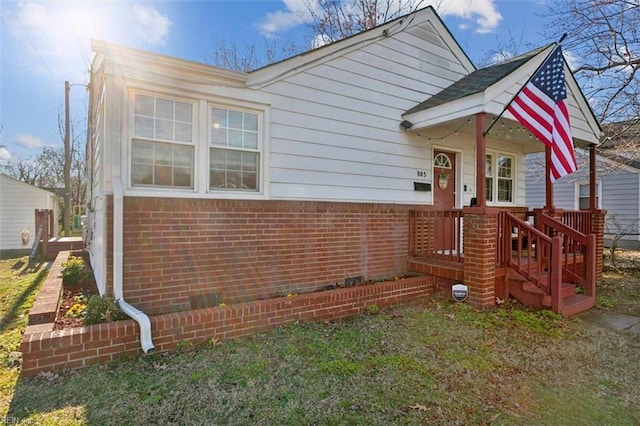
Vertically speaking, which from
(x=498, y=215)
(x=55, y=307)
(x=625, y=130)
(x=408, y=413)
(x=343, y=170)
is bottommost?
(x=408, y=413)

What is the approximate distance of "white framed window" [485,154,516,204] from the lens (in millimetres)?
8273

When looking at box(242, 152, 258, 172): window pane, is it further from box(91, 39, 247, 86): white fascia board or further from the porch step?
the porch step

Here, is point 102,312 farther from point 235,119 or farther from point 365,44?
point 365,44

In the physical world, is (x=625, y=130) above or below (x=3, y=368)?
above

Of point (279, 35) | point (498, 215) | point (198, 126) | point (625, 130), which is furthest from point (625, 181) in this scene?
point (198, 126)

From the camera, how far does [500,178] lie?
27.9 ft

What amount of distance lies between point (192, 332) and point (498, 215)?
4817mm

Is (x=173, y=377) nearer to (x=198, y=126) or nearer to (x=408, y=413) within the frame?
(x=408, y=413)

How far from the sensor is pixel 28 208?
14781 millimetres

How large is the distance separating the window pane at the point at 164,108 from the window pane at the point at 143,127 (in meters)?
0.15

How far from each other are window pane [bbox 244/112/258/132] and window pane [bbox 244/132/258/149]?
0.07 metres

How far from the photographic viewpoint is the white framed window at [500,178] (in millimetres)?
8273

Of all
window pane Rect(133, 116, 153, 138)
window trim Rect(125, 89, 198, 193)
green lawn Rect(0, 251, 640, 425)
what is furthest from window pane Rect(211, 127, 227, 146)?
green lawn Rect(0, 251, 640, 425)

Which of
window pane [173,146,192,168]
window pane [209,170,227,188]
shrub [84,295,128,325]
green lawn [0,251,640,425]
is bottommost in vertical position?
green lawn [0,251,640,425]
